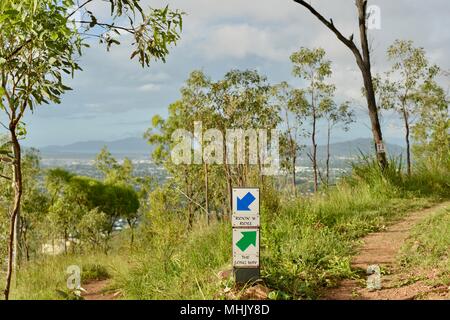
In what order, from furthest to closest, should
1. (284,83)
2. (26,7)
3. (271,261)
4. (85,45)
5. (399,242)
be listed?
1. (284,83)
2. (399,242)
3. (271,261)
4. (85,45)
5. (26,7)

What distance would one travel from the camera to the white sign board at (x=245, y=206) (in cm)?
438

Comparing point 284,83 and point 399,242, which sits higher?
point 284,83

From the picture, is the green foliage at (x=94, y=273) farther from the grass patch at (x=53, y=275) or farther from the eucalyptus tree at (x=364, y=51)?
the eucalyptus tree at (x=364, y=51)

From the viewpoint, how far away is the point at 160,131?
30812 mm

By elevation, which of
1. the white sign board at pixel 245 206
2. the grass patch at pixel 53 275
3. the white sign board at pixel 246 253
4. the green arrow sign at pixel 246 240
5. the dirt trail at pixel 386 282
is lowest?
the grass patch at pixel 53 275

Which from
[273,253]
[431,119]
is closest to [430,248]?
[273,253]

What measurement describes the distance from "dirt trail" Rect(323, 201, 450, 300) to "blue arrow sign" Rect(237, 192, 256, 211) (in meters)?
1.15

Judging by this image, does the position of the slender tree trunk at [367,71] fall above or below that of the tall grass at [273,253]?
above

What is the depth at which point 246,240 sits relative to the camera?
4461mm

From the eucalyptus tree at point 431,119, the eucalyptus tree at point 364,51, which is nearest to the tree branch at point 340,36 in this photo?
the eucalyptus tree at point 364,51

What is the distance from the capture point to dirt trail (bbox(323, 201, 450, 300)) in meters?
4.52

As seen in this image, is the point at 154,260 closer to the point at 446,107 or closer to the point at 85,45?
the point at 85,45
